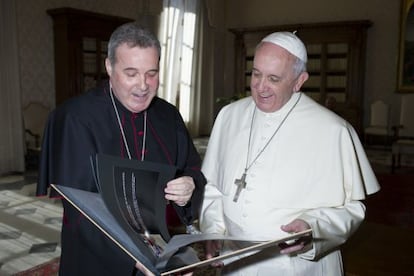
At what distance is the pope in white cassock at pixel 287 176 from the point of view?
4.99ft

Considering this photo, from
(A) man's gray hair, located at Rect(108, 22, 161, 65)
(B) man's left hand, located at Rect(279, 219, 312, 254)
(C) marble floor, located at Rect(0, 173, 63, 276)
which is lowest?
(C) marble floor, located at Rect(0, 173, 63, 276)

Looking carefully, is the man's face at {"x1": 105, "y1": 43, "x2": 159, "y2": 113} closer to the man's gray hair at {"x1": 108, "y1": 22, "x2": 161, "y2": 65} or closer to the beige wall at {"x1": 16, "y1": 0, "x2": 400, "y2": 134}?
the man's gray hair at {"x1": 108, "y1": 22, "x2": 161, "y2": 65}

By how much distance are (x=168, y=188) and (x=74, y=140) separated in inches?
14.9

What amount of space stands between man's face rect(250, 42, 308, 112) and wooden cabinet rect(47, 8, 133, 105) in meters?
5.98

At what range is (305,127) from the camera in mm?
1664

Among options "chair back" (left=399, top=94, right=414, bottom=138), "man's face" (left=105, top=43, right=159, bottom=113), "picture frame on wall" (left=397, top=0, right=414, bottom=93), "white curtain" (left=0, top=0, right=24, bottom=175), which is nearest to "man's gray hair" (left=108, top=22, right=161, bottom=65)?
"man's face" (left=105, top=43, right=159, bottom=113)

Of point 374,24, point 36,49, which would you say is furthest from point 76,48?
point 374,24

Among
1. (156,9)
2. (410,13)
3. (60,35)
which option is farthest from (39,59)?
(410,13)

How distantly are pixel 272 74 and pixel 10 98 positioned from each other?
5.97m

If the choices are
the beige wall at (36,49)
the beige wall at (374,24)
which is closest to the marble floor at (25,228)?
the beige wall at (36,49)

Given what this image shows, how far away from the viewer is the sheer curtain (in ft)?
32.4

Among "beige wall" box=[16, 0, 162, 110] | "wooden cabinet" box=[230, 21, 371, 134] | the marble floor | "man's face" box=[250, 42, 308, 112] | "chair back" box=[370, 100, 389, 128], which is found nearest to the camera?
"man's face" box=[250, 42, 308, 112]

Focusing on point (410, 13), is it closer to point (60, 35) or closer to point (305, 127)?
point (60, 35)

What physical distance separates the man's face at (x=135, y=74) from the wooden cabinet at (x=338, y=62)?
8.55m
